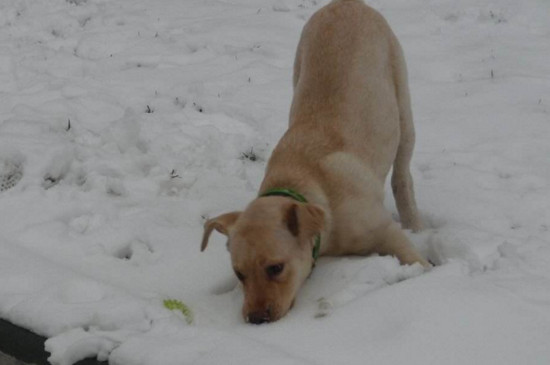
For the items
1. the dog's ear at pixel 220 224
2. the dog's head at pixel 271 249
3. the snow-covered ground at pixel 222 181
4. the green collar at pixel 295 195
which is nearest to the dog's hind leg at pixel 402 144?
the snow-covered ground at pixel 222 181

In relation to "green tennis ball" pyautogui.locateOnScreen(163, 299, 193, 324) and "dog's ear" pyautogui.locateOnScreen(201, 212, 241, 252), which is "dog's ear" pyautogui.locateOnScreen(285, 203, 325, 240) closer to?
"dog's ear" pyautogui.locateOnScreen(201, 212, 241, 252)

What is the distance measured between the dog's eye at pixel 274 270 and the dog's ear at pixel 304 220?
0.67 feet

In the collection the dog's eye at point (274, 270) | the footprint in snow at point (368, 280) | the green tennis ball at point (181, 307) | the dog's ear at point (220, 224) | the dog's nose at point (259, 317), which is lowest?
the green tennis ball at point (181, 307)

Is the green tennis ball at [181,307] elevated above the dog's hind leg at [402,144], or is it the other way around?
the dog's hind leg at [402,144]

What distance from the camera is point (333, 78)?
4461mm

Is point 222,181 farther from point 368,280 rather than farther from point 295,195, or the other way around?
point 368,280

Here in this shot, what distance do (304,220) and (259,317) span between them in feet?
1.71

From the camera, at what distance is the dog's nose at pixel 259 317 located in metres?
3.35

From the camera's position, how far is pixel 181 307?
3564 millimetres

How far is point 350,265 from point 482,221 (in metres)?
1.15

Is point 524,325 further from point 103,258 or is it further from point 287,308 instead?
point 103,258

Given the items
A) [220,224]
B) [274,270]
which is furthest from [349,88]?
→ [274,270]

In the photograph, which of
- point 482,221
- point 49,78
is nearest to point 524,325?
point 482,221

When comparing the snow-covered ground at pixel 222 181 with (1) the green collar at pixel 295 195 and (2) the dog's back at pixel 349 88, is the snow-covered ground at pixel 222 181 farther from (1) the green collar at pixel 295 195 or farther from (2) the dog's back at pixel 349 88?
(2) the dog's back at pixel 349 88
